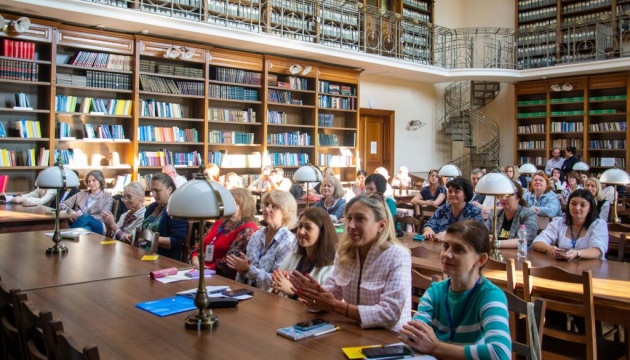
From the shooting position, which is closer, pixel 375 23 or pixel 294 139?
pixel 294 139

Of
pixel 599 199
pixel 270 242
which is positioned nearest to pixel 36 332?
pixel 270 242

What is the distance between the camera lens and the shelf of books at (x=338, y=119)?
10133 millimetres

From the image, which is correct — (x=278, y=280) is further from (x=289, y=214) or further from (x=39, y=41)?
(x=39, y=41)

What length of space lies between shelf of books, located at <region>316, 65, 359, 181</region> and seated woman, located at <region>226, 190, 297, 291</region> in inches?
262

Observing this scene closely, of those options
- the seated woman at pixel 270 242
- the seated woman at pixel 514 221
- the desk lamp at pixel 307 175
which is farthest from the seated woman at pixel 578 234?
the desk lamp at pixel 307 175

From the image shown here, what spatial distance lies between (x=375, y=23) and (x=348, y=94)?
184 centimetres

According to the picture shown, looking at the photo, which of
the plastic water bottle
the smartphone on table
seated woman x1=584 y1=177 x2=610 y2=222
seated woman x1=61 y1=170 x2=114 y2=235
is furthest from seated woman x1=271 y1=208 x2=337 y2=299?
seated woman x1=61 y1=170 x2=114 y2=235

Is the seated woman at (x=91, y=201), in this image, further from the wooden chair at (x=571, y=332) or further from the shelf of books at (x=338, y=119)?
the shelf of books at (x=338, y=119)

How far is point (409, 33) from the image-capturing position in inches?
476

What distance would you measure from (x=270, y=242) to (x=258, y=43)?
18.6ft

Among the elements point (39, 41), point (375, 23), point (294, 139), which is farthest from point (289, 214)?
point (375, 23)

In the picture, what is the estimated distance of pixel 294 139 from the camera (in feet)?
32.2

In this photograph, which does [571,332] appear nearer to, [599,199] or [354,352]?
[354,352]

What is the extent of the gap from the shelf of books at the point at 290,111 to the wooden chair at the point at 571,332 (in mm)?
6944
